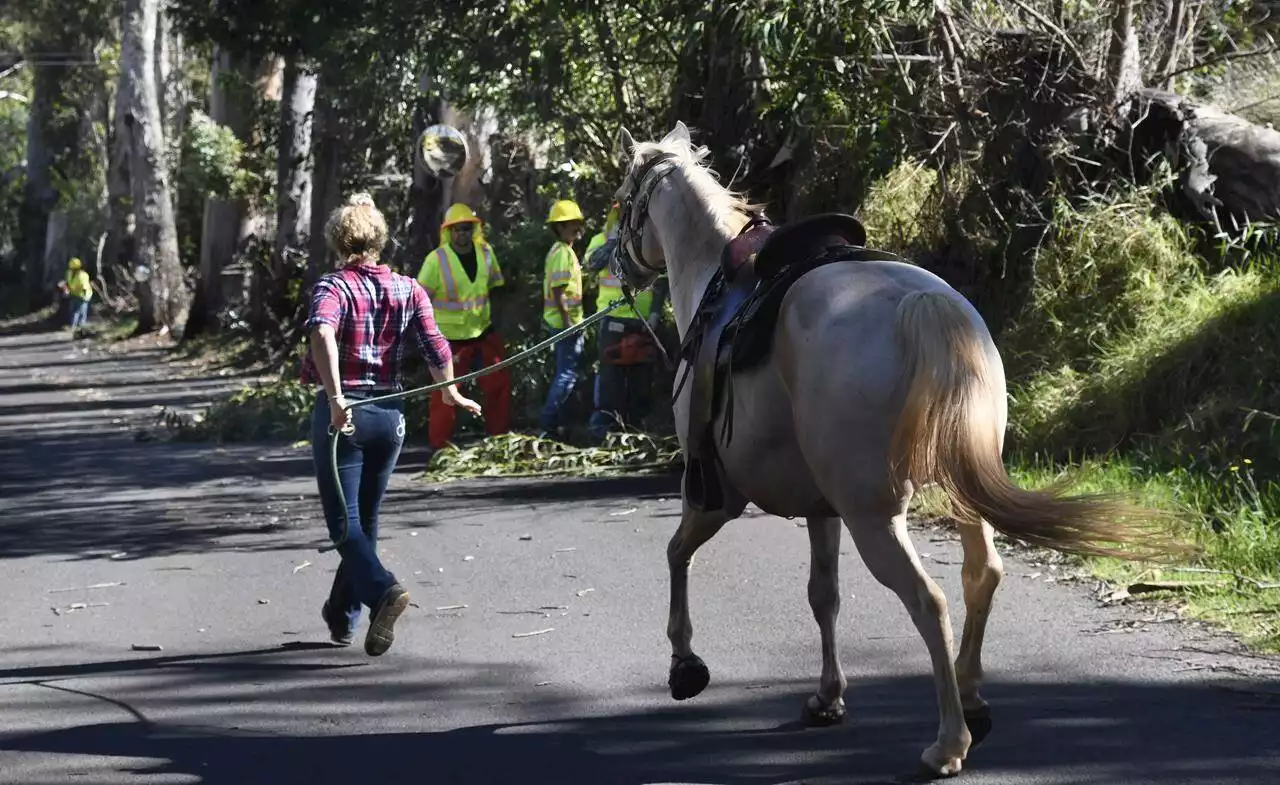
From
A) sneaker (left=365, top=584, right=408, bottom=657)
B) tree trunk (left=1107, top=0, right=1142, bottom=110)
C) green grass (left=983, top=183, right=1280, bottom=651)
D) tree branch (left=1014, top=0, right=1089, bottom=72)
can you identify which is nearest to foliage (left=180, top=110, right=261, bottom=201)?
tree branch (left=1014, top=0, right=1089, bottom=72)

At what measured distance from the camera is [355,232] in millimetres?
7832

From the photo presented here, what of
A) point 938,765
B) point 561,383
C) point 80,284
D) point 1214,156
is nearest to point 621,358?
point 561,383

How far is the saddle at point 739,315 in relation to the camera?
5.96m

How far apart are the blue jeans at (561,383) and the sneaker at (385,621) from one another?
25.8 ft

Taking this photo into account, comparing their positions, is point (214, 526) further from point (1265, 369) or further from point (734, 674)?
point (1265, 369)

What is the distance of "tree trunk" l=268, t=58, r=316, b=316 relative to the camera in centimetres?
2955

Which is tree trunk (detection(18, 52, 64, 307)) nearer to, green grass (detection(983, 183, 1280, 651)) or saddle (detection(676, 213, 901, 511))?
green grass (detection(983, 183, 1280, 651))

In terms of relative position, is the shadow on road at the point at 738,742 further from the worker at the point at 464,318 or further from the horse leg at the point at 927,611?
the worker at the point at 464,318

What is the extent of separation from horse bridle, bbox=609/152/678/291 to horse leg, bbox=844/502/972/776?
2.30 m

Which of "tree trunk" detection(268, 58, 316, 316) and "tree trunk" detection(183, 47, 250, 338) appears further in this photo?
"tree trunk" detection(183, 47, 250, 338)

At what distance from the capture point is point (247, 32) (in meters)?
19.4

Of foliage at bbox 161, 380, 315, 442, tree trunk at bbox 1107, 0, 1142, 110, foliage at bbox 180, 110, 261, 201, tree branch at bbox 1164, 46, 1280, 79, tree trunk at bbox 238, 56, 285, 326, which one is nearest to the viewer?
tree trunk at bbox 1107, 0, 1142, 110

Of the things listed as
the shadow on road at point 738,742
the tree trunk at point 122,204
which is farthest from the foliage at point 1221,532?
the tree trunk at point 122,204

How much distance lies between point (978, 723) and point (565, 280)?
33.2 feet
